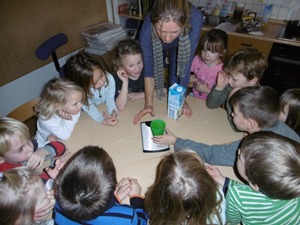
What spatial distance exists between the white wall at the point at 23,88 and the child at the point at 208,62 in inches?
64.2

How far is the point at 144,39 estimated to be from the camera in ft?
5.01

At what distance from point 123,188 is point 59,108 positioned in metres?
0.68

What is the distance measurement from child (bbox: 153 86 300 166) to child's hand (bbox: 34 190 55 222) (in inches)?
23.1

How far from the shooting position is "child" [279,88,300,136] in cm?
126

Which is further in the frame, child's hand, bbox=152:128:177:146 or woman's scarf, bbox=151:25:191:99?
woman's scarf, bbox=151:25:191:99

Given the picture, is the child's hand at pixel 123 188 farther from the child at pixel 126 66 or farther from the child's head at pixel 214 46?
the child's head at pixel 214 46

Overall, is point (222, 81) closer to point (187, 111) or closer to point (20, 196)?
point (187, 111)

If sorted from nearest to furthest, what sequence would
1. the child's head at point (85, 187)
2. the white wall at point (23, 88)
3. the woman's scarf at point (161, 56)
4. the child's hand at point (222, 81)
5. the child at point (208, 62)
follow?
the child's head at point (85, 187)
the woman's scarf at point (161, 56)
the child's hand at point (222, 81)
the child at point (208, 62)
the white wall at point (23, 88)

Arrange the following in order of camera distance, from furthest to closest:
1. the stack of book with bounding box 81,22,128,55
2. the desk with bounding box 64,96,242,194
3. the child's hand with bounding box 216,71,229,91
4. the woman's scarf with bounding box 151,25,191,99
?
1. the stack of book with bounding box 81,22,128,55
2. the child's hand with bounding box 216,71,229,91
3. the woman's scarf with bounding box 151,25,191,99
4. the desk with bounding box 64,96,242,194

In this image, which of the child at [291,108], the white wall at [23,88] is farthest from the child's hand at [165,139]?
the white wall at [23,88]

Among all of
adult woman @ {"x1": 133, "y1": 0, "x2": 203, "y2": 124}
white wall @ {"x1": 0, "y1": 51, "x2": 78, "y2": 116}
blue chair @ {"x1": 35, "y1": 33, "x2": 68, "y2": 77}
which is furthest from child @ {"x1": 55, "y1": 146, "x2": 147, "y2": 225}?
white wall @ {"x1": 0, "y1": 51, "x2": 78, "y2": 116}

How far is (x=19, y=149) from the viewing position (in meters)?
1.14

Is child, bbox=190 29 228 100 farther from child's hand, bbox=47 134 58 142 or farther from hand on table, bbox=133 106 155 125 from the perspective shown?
child's hand, bbox=47 134 58 142

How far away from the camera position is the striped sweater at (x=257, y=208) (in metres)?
0.88
